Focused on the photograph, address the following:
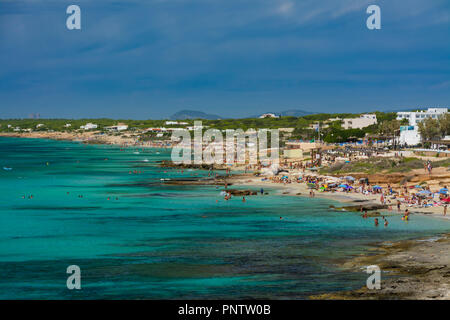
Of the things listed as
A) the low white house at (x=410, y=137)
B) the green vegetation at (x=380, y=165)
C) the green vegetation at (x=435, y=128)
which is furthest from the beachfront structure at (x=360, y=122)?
the green vegetation at (x=380, y=165)

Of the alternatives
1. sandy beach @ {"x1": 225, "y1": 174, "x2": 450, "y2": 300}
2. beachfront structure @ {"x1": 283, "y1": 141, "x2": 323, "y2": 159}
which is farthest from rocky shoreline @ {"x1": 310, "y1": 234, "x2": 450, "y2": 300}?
beachfront structure @ {"x1": 283, "y1": 141, "x2": 323, "y2": 159}

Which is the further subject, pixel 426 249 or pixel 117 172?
pixel 117 172

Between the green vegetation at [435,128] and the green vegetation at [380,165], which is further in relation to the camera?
the green vegetation at [435,128]

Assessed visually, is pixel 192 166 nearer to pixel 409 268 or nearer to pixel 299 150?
pixel 299 150

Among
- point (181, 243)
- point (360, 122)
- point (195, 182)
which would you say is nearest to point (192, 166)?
point (195, 182)

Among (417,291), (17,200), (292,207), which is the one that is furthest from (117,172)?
(417,291)

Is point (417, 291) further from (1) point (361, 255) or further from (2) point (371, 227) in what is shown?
(2) point (371, 227)

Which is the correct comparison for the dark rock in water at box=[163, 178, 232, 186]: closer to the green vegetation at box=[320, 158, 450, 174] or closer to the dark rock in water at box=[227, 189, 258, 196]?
the dark rock in water at box=[227, 189, 258, 196]

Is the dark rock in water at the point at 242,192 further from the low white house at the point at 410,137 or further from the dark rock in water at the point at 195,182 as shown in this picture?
the low white house at the point at 410,137
